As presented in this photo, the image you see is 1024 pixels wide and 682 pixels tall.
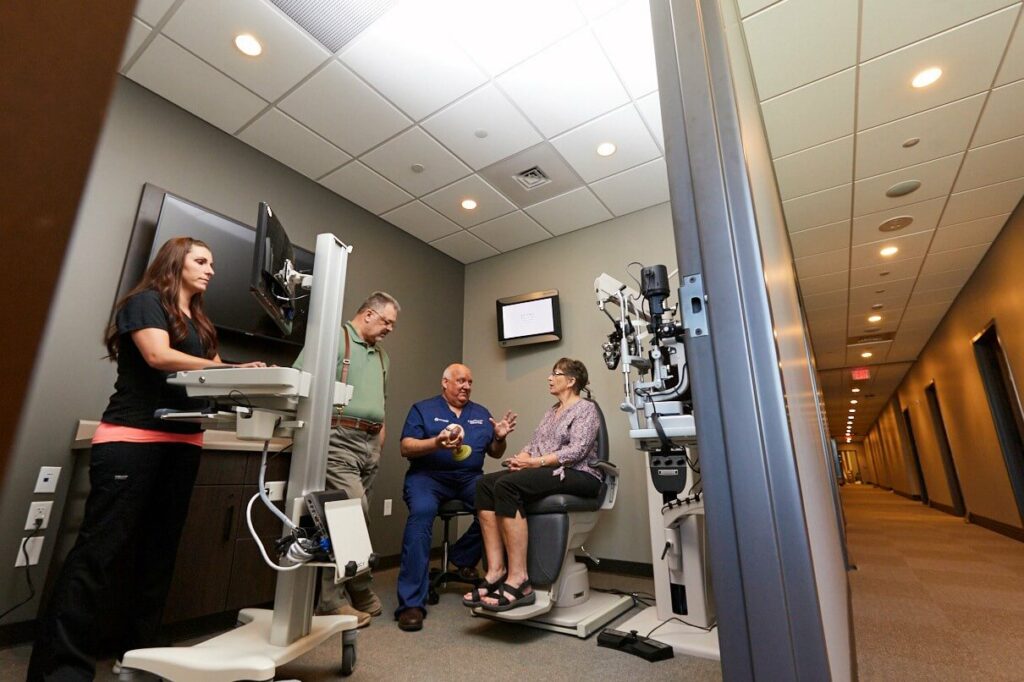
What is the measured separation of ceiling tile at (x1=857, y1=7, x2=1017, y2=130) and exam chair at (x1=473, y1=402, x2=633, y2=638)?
8.08ft

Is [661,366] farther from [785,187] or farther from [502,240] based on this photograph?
[502,240]

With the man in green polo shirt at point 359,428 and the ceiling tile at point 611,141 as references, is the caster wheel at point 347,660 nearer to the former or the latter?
the man in green polo shirt at point 359,428

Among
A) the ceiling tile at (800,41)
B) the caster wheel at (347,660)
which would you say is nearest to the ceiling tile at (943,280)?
the ceiling tile at (800,41)

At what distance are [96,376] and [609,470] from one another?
2440 mm

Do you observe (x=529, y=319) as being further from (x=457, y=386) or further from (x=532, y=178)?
(x=457, y=386)

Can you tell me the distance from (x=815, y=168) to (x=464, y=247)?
274 cm

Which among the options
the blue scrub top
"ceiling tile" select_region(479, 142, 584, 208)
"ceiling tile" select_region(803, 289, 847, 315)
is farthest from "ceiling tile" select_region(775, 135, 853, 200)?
the blue scrub top

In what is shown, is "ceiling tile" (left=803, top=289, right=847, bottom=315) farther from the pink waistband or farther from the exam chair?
the pink waistband

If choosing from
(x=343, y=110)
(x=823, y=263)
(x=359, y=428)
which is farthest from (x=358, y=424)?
(x=823, y=263)

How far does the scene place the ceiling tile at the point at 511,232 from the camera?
12.9ft

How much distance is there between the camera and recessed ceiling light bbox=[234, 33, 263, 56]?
2.28 meters

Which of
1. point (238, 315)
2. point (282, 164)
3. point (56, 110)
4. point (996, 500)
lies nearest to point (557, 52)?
point (282, 164)

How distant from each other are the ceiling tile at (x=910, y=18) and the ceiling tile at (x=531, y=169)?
1.66 m

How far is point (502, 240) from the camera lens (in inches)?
167
